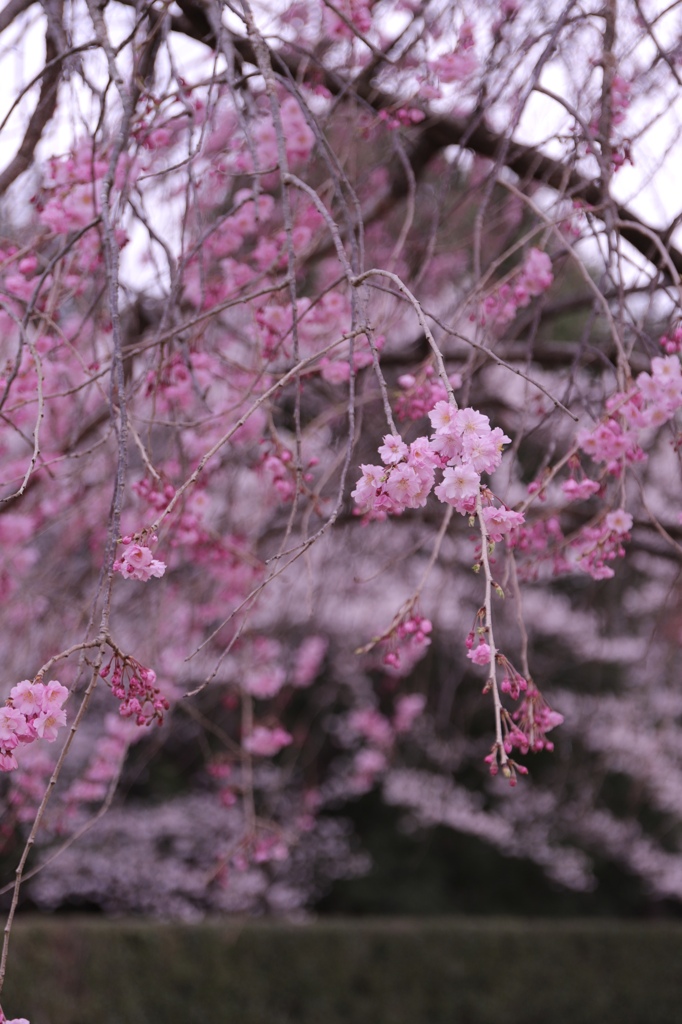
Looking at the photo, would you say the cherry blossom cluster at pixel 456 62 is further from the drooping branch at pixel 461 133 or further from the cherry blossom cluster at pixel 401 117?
the cherry blossom cluster at pixel 401 117

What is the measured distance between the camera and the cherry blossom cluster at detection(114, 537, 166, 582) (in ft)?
3.75

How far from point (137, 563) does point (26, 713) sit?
19 cm

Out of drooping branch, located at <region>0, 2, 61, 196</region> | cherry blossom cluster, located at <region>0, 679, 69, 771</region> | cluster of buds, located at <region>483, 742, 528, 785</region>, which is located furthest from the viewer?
drooping branch, located at <region>0, 2, 61, 196</region>

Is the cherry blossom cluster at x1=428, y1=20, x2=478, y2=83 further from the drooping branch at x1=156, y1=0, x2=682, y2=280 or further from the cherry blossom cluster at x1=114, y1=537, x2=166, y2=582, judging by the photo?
the cherry blossom cluster at x1=114, y1=537, x2=166, y2=582

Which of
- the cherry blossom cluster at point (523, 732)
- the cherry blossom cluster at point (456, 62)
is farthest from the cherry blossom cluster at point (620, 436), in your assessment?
the cherry blossom cluster at point (456, 62)

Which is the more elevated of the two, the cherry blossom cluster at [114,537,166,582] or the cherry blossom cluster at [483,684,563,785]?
the cherry blossom cluster at [114,537,166,582]

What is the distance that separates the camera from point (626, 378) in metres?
1.71

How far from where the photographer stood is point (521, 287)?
2.05 meters

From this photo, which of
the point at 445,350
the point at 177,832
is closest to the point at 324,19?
the point at 445,350

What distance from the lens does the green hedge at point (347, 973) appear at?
5223 mm

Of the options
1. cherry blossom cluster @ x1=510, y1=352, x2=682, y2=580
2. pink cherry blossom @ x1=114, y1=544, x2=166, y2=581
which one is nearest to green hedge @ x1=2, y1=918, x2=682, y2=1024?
cherry blossom cluster @ x1=510, y1=352, x2=682, y2=580

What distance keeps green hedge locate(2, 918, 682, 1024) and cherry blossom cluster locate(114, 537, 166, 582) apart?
391cm

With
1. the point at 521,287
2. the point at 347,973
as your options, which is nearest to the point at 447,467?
the point at 521,287

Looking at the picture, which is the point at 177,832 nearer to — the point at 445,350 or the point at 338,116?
the point at 445,350
